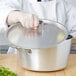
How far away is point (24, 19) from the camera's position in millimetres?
835

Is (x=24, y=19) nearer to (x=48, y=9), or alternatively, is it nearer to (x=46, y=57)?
(x=46, y=57)

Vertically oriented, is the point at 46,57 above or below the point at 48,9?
below

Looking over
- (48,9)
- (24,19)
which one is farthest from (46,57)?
(48,9)

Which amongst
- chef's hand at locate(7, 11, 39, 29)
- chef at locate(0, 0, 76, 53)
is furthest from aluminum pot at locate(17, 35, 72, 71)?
chef at locate(0, 0, 76, 53)

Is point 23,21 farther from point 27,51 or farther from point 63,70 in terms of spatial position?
point 63,70

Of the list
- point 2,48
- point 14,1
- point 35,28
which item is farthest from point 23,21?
point 2,48

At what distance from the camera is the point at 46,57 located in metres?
0.80

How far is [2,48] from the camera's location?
5.36ft

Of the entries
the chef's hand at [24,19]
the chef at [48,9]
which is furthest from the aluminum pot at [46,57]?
the chef at [48,9]

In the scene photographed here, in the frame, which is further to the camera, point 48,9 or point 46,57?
point 48,9

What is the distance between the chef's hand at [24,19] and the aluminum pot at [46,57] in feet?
0.28

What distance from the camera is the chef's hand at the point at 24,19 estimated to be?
2.58 feet

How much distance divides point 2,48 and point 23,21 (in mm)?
839

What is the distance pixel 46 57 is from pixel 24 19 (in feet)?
A: 0.50
